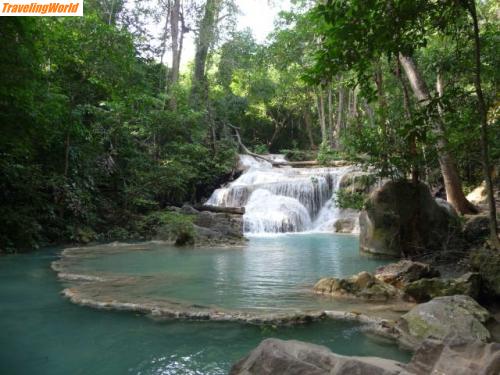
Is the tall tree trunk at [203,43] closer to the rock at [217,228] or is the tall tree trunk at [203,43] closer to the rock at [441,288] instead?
the rock at [217,228]

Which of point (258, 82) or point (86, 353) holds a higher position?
point (258, 82)

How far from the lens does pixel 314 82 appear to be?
11.9 feet

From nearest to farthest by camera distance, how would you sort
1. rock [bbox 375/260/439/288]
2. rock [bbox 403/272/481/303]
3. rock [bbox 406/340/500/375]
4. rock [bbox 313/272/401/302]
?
rock [bbox 406/340/500/375], rock [bbox 403/272/481/303], rock [bbox 313/272/401/302], rock [bbox 375/260/439/288]

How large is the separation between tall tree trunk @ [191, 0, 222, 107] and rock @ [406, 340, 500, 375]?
69.7 feet

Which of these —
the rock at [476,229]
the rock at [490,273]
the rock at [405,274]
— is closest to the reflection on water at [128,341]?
the rock at [405,274]

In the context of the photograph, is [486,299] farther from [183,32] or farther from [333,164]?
[183,32]

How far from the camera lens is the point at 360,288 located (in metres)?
5.21

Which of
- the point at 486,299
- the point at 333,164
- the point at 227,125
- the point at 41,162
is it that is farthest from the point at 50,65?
the point at 227,125

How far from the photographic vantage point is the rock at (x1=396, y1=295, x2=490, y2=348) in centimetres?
358

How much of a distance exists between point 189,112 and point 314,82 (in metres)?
13.8

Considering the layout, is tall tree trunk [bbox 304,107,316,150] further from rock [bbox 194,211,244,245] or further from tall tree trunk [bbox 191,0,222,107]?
rock [bbox 194,211,244,245]

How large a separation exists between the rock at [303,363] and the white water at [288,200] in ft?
43.5

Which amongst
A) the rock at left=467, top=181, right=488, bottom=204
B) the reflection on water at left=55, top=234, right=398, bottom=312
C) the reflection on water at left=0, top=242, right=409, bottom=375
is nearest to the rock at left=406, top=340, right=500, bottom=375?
the reflection on water at left=0, top=242, right=409, bottom=375

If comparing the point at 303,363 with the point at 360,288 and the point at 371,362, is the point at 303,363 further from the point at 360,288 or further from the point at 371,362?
the point at 360,288
